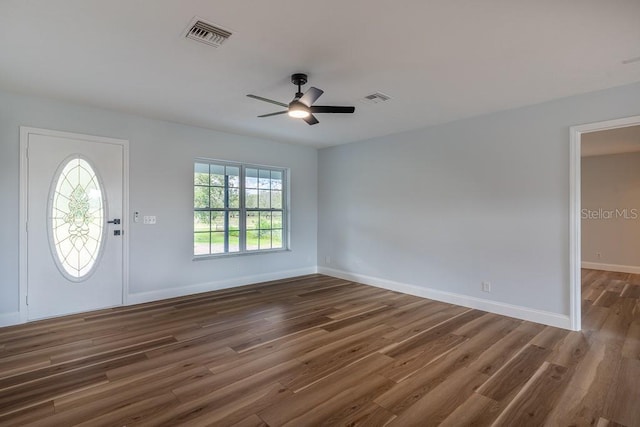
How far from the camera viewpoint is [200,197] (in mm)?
5371

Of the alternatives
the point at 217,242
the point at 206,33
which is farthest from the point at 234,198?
the point at 206,33

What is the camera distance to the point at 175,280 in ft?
16.5

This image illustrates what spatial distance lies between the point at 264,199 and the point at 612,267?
7731mm

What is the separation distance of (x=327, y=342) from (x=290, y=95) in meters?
2.75

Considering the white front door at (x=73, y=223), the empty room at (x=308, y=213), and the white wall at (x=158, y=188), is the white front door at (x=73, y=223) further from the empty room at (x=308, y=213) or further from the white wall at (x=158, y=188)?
the white wall at (x=158, y=188)

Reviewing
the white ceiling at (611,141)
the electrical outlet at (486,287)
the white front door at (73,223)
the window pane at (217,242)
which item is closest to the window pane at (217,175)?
the window pane at (217,242)

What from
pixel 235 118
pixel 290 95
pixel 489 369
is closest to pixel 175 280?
pixel 235 118

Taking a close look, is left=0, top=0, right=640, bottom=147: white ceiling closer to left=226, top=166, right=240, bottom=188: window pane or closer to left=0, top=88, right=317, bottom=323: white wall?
left=0, top=88, right=317, bottom=323: white wall

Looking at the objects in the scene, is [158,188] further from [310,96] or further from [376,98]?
[376,98]

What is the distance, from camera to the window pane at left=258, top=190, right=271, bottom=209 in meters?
6.13

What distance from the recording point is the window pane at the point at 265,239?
6152 mm

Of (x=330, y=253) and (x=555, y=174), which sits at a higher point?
(x=555, y=174)

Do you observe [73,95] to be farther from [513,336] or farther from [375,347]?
[513,336]

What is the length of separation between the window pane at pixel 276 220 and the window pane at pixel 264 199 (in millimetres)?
229
